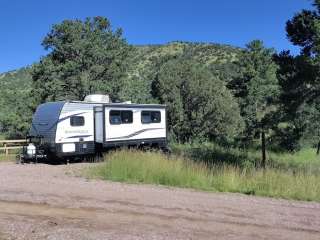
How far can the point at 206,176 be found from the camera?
13.7 meters

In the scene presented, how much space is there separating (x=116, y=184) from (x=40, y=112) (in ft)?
32.6

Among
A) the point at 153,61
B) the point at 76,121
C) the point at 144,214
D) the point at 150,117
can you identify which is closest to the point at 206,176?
the point at 144,214

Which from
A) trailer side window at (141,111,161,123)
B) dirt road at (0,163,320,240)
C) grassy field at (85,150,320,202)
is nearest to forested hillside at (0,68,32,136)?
trailer side window at (141,111,161,123)

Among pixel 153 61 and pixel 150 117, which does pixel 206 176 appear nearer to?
pixel 150 117

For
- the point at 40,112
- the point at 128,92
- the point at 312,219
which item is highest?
the point at 128,92

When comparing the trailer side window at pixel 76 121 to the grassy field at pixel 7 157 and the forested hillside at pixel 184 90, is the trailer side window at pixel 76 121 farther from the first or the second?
the forested hillside at pixel 184 90

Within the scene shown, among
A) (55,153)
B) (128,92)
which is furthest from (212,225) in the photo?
(128,92)

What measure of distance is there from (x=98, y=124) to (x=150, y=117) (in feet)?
10.5

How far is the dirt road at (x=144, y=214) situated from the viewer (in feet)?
25.4

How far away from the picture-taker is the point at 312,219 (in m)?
8.89

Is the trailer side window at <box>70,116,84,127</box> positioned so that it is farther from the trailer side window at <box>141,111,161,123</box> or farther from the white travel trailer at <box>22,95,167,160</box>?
the trailer side window at <box>141,111,161,123</box>

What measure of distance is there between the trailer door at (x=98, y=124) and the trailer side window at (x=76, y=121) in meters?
0.72

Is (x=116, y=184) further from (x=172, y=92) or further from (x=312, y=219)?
(x=172, y=92)

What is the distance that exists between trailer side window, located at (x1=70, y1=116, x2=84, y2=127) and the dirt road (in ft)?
29.2
